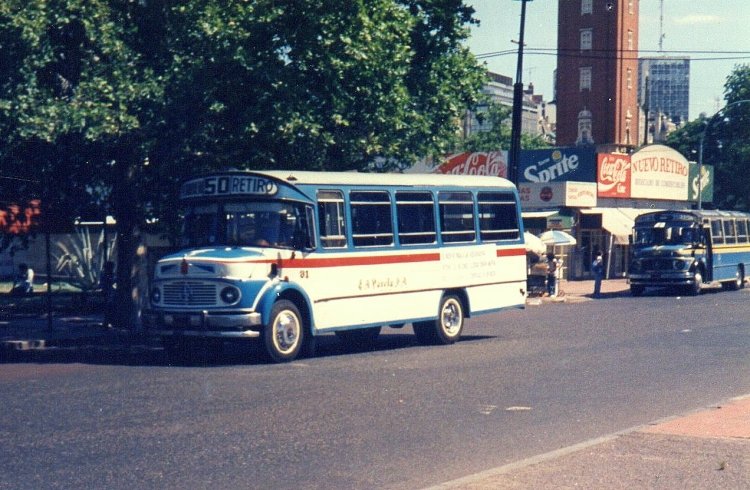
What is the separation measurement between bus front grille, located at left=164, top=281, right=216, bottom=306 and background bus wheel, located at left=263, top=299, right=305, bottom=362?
95 cm

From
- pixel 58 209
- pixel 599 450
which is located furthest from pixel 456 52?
pixel 599 450

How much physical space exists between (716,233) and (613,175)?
11714 mm

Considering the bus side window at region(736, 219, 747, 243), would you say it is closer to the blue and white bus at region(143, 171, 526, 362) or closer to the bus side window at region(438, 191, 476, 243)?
the blue and white bus at region(143, 171, 526, 362)

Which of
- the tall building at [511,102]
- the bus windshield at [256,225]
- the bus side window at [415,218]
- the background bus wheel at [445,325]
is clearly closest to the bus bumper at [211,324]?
the bus windshield at [256,225]

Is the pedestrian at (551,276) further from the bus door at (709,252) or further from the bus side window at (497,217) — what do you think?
the bus side window at (497,217)

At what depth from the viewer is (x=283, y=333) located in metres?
17.5

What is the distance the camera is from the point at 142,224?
23016 mm

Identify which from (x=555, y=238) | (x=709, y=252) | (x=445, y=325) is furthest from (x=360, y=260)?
(x=709, y=252)

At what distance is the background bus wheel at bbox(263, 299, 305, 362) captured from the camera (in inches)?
677

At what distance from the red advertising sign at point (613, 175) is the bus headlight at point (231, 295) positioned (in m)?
38.2

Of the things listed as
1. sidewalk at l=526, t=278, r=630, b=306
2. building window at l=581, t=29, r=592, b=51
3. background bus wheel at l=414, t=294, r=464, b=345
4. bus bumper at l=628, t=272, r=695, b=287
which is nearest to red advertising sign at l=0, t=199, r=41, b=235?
background bus wheel at l=414, t=294, r=464, b=345

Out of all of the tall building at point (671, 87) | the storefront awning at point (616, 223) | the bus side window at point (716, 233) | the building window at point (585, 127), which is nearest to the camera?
the bus side window at point (716, 233)

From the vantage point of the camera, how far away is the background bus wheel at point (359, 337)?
68.7 ft

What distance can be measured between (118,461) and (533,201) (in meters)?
43.5
